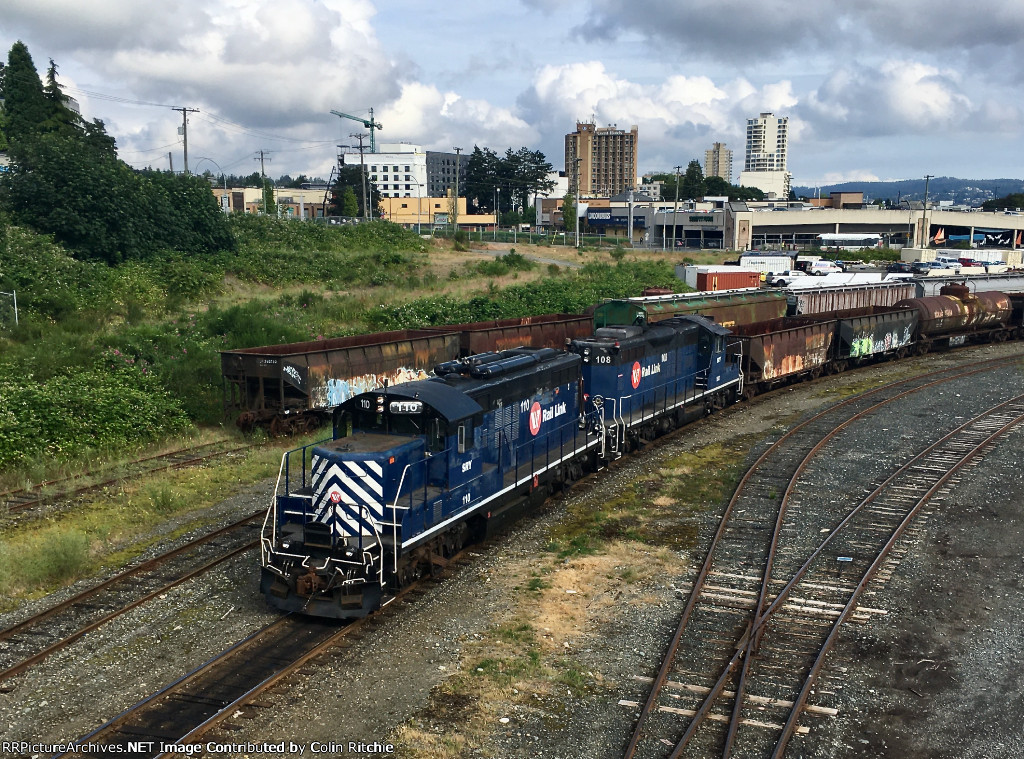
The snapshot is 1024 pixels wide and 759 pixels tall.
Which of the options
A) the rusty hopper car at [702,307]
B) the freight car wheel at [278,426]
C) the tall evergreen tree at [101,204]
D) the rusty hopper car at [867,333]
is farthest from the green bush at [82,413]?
the rusty hopper car at [867,333]

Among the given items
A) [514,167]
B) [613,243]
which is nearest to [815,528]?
[613,243]

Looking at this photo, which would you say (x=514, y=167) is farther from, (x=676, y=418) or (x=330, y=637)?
(x=330, y=637)

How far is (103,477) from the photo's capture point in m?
19.9

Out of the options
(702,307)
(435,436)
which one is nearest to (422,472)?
(435,436)

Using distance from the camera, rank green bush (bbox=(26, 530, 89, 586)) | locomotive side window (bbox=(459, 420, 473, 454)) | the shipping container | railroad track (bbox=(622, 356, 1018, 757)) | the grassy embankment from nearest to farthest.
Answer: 1. railroad track (bbox=(622, 356, 1018, 757))
2. locomotive side window (bbox=(459, 420, 473, 454))
3. green bush (bbox=(26, 530, 89, 586))
4. the grassy embankment
5. the shipping container

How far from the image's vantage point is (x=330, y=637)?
11.8 metres

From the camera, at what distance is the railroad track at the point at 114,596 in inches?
456

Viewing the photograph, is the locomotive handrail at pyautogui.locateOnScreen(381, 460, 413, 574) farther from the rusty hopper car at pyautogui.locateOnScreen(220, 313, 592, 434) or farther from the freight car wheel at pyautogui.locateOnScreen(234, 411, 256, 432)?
the freight car wheel at pyautogui.locateOnScreen(234, 411, 256, 432)

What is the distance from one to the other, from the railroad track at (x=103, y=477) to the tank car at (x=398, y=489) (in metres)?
7.50

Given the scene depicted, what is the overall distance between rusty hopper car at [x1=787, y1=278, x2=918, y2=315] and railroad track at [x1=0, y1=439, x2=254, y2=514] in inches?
1280

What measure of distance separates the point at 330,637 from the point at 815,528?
33.5 feet

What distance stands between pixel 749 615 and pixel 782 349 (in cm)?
2015

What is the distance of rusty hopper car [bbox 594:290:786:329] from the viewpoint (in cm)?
2967

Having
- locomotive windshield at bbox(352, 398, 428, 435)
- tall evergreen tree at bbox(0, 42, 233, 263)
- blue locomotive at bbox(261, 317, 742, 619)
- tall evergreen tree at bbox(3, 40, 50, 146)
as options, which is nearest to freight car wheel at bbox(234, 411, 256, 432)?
blue locomotive at bbox(261, 317, 742, 619)
